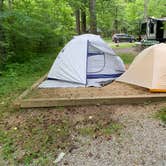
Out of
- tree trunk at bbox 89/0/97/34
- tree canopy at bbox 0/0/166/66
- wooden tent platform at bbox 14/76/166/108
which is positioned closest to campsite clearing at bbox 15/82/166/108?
wooden tent platform at bbox 14/76/166/108

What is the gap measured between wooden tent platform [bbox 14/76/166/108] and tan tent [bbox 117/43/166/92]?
0.15m

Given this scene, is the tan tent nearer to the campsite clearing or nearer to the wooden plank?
the campsite clearing

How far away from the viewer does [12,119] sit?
414cm

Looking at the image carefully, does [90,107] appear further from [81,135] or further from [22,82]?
[22,82]

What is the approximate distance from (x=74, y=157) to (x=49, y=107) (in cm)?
177

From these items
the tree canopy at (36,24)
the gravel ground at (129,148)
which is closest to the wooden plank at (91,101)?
the gravel ground at (129,148)

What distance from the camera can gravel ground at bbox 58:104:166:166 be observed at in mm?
2783

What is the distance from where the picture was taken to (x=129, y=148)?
9.96 ft

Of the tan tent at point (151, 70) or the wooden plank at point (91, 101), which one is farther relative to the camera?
the tan tent at point (151, 70)

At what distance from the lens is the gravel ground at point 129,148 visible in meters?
2.78

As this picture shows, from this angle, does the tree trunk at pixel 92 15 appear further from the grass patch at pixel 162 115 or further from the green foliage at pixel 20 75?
the grass patch at pixel 162 115

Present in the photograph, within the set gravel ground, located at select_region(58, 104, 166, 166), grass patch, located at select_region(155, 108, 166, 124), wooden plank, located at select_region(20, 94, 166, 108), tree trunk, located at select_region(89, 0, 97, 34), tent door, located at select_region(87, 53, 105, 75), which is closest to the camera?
gravel ground, located at select_region(58, 104, 166, 166)

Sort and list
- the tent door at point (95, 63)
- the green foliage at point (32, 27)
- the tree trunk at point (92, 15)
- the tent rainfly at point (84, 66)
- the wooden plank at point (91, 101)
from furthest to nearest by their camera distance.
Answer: the tree trunk at point (92, 15) < the green foliage at point (32, 27) < the tent door at point (95, 63) < the tent rainfly at point (84, 66) < the wooden plank at point (91, 101)

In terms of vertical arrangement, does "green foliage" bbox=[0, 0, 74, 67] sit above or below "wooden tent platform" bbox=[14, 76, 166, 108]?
above
